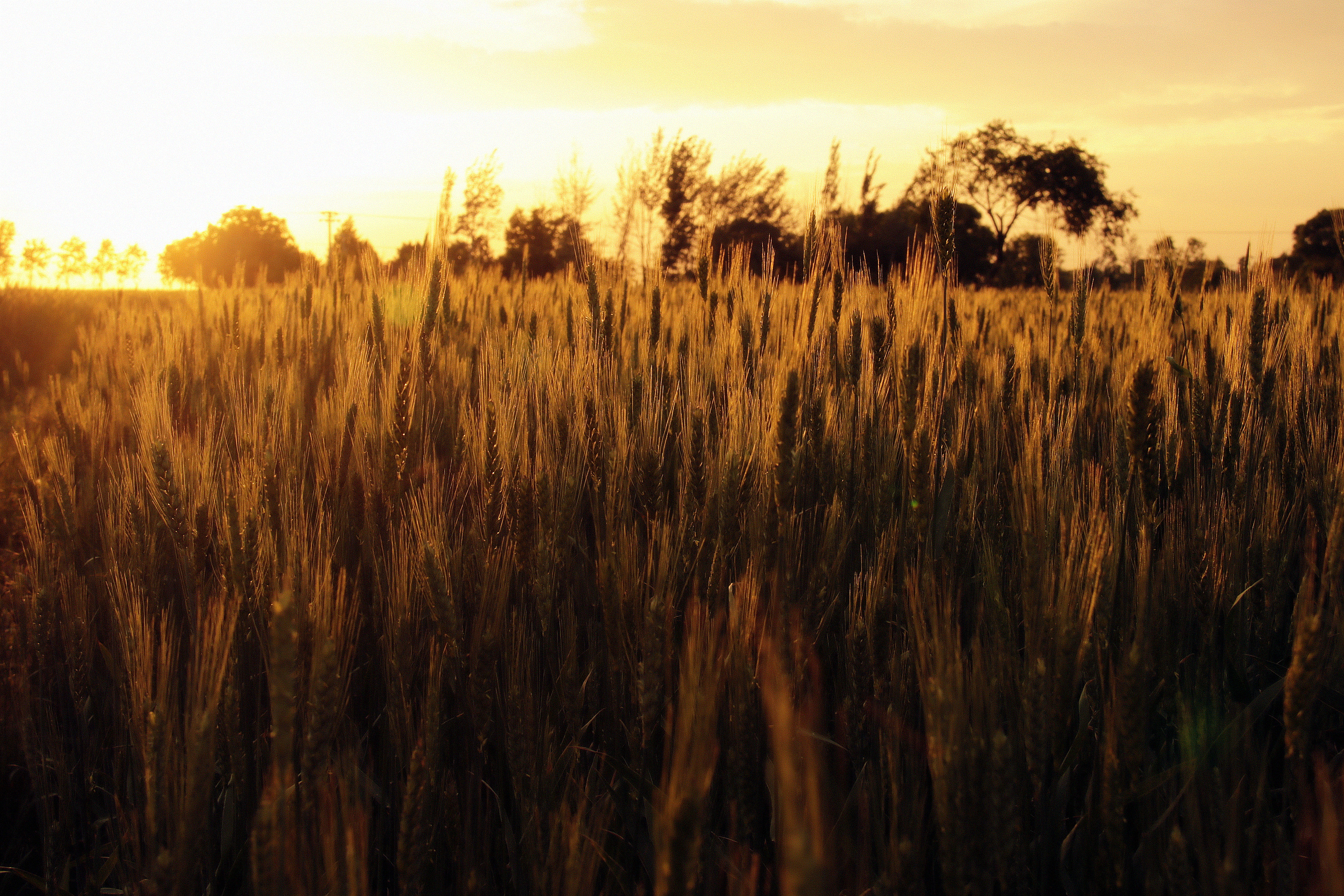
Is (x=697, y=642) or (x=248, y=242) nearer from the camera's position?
(x=697, y=642)

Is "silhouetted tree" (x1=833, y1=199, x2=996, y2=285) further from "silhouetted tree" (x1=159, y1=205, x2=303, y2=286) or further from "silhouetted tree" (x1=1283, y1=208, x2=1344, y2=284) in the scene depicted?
"silhouetted tree" (x1=159, y1=205, x2=303, y2=286)

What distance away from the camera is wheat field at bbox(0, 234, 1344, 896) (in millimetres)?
747

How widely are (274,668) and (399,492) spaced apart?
34.3 inches

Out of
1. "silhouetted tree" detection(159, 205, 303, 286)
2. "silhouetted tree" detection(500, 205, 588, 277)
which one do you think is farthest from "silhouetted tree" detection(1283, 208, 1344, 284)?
"silhouetted tree" detection(159, 205, 303, 286)

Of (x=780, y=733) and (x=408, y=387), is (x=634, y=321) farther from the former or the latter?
(x=780, y=733)

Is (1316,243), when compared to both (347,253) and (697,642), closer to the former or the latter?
(347,253)

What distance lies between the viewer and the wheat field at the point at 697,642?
747mm

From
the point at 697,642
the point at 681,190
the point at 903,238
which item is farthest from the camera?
the point at 903,238

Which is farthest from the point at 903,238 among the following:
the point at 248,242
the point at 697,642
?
the point at 248,242

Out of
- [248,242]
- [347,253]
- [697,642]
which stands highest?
[248,242]

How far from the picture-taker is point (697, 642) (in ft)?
2.35

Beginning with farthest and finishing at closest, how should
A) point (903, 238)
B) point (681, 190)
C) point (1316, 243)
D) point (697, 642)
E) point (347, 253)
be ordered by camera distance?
point (1316, 243) < point (903, 238) < point (681, 190) < point (347, 253) < point (697, 642)

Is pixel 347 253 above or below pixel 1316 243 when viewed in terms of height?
below

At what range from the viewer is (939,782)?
2.29ft
